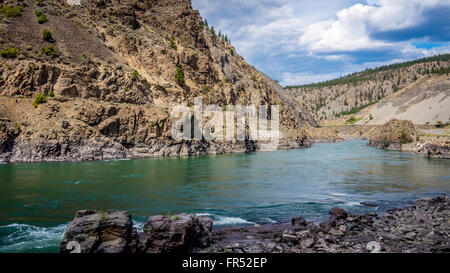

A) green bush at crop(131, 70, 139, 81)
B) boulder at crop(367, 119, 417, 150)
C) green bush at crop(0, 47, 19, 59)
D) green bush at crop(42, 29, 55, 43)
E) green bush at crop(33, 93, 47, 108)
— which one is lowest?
boulder at crop(367, 119, 417, 150)

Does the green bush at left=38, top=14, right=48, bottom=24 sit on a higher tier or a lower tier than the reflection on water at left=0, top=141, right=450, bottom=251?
higher

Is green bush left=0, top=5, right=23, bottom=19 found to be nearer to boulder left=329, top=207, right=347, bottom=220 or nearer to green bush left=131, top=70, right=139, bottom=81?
green bush left=131, top=70, right=139, bottom=81

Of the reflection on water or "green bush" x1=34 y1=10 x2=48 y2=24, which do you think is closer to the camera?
the reflection on water

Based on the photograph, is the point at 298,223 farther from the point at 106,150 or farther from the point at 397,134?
the point at 397,134

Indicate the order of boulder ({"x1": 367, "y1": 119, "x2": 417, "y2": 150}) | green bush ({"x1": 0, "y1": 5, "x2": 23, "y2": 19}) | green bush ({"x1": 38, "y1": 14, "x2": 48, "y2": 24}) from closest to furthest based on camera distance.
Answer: green bush ({"x1": 0, "y1": 5, "x2": 23, "y2": 19}) → green bush ({"x1": 38, "y1": 14, "x2": 48, "y2": 24}) → boulder ({"x1": 367, "y1": 119, "x2": 417, "y2": 150})

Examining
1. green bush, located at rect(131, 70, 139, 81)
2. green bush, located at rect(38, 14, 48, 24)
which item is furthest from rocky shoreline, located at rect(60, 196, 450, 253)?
green bush, located at rect(38, 14, 48, 24)

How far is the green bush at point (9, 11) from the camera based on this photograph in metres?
60.7

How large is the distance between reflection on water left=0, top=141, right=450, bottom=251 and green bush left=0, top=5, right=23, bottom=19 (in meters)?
42.9

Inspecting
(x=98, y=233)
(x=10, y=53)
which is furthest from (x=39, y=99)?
→ (x=98, y=233)

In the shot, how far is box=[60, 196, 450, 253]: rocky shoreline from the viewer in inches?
360

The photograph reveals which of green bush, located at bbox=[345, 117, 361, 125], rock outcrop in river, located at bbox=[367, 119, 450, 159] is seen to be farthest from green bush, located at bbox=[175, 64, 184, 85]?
green bush, located at bbox=[345, 117, 361, 125]

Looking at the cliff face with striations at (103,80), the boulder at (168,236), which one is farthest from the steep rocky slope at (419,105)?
the boulder at (168,236)

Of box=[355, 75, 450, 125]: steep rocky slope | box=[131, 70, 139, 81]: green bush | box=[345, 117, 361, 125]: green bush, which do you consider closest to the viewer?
box=[131, 70, 139, 81]: green bush
